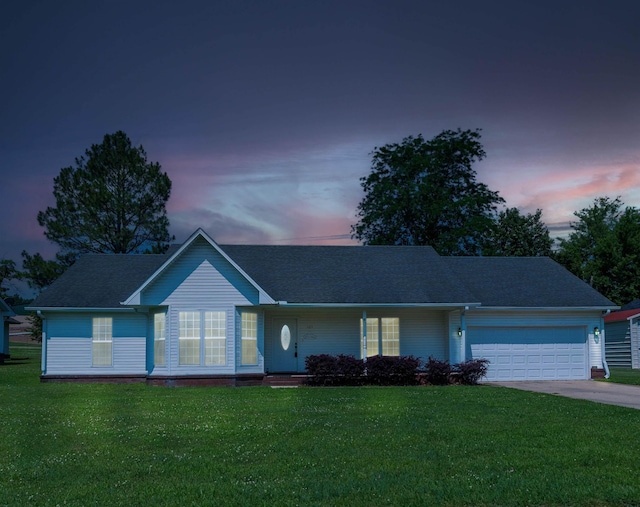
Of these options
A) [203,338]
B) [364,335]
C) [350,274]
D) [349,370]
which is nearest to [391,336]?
[364,335]

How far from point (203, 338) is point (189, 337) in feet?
1.65

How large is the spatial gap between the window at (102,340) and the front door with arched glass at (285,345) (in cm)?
632

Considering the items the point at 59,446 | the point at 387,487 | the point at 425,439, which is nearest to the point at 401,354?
the point at 425,439

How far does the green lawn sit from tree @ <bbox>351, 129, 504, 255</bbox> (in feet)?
93.1

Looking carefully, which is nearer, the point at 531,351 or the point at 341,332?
the point at 341,332

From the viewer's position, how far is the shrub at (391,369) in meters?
27.5

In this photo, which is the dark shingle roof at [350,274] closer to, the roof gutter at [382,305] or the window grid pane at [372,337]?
Answer: the roof gutter at [382,305]

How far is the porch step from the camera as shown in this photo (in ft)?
90.1

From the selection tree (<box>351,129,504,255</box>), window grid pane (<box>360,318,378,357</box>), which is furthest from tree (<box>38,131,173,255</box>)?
window grid pane (<box>360,318,378,357</box>)

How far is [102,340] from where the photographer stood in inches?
1164

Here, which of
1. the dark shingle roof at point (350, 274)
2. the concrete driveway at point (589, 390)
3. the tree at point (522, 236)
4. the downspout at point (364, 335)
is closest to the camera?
the concrete driveway at point (589, 390)

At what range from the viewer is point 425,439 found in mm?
13125

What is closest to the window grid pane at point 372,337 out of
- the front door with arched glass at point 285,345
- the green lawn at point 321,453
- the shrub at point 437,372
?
the shrub at point 437,372

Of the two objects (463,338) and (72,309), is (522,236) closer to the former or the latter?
(463,338)
